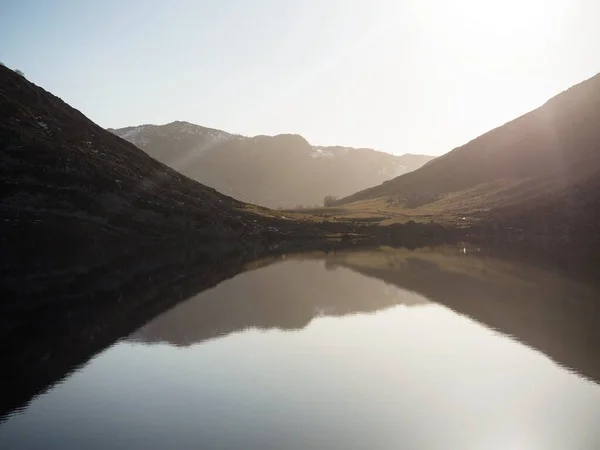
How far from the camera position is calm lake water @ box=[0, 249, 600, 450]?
27172 mm

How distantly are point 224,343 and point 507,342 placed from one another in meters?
26.1

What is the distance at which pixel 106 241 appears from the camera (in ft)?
427

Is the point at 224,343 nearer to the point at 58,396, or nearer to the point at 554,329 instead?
the point at 58,396

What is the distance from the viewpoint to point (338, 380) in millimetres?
36188

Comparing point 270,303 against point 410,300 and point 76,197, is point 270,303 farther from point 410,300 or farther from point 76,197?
point 76,197

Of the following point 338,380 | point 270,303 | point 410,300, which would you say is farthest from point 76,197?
point 338,380

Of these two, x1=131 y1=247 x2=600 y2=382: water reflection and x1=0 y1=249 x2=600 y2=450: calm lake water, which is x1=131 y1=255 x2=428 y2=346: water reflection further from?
x1=0 y1=249 x2=600 y2=450: calm lake water

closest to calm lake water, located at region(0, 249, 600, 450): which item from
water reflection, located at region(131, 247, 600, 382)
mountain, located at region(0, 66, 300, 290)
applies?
water reflection, located at region(131, 247, 600, 382)

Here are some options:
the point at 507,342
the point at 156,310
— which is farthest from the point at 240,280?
the point at 507,342

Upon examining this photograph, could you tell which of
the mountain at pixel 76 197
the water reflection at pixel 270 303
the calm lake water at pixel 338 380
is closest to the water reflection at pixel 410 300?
the water reflection at pixel 270 303

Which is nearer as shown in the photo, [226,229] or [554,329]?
[554,329]

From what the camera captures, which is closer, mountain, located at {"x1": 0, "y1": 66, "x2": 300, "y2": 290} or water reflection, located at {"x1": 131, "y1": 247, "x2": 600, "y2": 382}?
water reflection, located at {"x1": 131, "y1": 247, "x2": 600, "y2": 382}

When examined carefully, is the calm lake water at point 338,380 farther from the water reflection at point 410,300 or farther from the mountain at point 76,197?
the mountain at point 76,197

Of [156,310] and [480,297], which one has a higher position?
[156,310]
